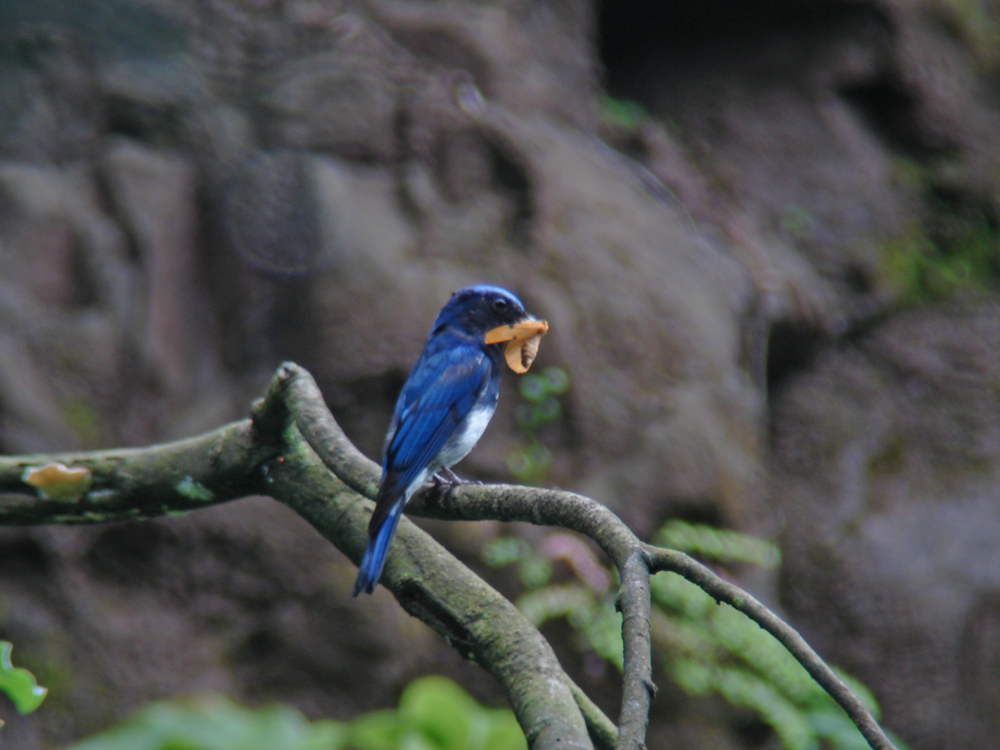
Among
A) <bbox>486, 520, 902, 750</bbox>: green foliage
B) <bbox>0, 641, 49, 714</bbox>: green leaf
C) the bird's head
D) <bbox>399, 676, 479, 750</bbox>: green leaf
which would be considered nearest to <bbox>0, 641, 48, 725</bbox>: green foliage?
<bbox>0, 641, 49, 714</bbox>: green leaf

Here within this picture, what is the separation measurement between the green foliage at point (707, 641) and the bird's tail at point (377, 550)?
230cm

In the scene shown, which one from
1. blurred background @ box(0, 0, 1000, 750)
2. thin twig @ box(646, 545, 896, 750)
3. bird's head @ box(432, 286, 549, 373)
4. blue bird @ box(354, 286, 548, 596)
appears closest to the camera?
thin twig @ box(646, 545, 896, 750)

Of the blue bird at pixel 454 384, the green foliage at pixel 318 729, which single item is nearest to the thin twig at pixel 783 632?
the blue bird at pixel 454 384

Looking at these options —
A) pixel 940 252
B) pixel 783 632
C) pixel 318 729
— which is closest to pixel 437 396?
pixel 783 632

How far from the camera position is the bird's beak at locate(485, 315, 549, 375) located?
2.58 metres

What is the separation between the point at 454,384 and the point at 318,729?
5.58 ft

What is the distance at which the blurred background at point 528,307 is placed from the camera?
403 cm

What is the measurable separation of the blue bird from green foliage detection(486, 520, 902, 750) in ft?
5.02

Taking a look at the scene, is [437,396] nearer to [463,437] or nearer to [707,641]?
[463,437]

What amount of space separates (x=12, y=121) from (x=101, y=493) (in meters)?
2.55

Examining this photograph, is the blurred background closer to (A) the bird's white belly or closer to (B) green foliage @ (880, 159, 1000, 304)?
(B) green foliage @ (880, 159, 1000, 304)

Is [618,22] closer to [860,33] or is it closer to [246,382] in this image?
[860,33]

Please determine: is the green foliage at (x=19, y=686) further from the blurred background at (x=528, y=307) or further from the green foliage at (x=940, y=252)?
the green foliage at (x=940, y=252)

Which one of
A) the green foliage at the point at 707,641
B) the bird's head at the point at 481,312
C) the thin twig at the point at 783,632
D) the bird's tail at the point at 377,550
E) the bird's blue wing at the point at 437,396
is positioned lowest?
the green foliage at the point at 707,641
